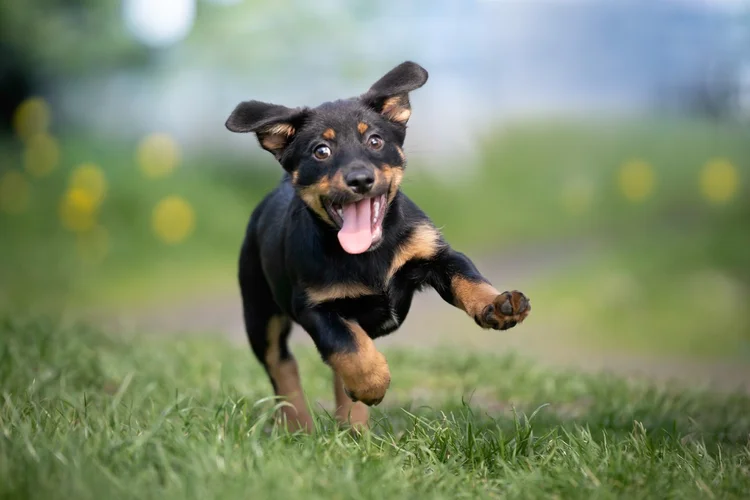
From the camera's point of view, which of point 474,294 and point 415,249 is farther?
point 415,249

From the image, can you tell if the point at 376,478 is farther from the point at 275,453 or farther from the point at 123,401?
the point at 123,401

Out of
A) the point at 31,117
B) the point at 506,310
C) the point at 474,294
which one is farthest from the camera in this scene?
the point at 31,117

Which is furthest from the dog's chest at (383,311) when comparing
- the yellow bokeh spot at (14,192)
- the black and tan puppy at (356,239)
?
the yellow bokeh spot at (14,192)

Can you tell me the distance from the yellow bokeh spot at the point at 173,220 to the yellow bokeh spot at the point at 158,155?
52 cm

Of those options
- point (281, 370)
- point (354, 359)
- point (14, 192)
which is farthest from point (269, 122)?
point (14, 192)

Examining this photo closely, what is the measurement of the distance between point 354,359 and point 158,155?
30.7ft

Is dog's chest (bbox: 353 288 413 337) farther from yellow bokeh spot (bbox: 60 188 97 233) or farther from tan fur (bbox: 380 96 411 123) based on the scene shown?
yellow bokeh spot (bbox: 60 188 97 233)

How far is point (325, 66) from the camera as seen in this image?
40.5ft

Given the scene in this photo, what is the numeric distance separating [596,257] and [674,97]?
8.31ft

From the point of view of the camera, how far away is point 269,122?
4.16 meters

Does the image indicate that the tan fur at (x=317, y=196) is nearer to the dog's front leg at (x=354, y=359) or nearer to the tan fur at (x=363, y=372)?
the dog's front leg at (x=354, y=359)

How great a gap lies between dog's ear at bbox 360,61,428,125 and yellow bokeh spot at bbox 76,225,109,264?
27.2 ft

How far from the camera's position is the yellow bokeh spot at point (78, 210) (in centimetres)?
1209

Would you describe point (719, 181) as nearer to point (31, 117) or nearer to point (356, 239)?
point (356, 239)
